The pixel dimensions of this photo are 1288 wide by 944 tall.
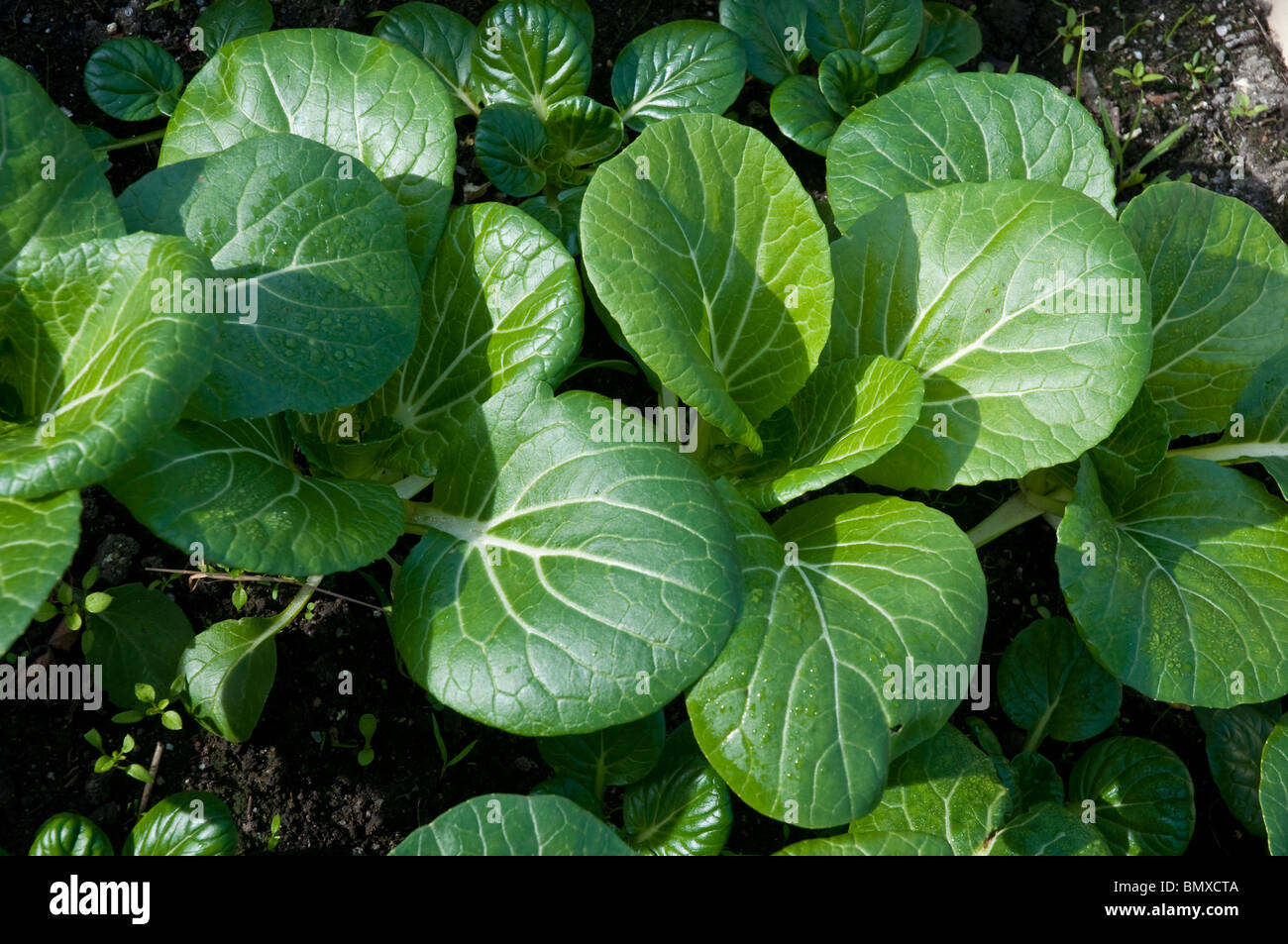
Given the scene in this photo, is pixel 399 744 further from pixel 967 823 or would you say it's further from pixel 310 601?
pixel 967 823

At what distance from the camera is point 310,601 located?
99.3 inches

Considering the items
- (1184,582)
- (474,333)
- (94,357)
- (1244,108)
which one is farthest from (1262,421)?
(94,357)

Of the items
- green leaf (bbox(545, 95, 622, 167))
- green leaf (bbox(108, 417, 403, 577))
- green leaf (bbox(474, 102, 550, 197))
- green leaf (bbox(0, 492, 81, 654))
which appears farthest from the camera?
green leaf (bbox(545, 95, 622, 167))

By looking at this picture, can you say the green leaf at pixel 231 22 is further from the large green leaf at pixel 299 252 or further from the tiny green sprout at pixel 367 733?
the tiny green sprout at pixel 367 733

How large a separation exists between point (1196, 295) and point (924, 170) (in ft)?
2.35

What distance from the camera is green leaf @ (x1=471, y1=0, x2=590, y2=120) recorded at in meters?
2.77

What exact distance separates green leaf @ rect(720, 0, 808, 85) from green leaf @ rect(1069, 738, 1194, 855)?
2.03m

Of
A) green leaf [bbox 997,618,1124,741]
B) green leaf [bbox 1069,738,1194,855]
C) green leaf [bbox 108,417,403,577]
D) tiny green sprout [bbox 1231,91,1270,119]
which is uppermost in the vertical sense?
tiny green sprout [bbox 1231,91,1270,119]

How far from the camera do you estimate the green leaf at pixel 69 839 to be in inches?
A: 75.8

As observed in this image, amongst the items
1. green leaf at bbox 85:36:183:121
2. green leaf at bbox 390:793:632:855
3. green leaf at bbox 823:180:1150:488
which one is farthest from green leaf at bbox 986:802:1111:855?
green leaf at bbox 85:36:183:121

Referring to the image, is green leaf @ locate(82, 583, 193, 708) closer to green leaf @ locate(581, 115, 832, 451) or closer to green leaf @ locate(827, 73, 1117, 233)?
green leaf @ locate(581, 115, 832, 451)

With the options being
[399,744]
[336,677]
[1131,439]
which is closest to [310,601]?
[336,677]

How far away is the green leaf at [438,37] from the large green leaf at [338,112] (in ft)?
2.01

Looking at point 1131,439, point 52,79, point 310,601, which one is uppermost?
point 52,79
